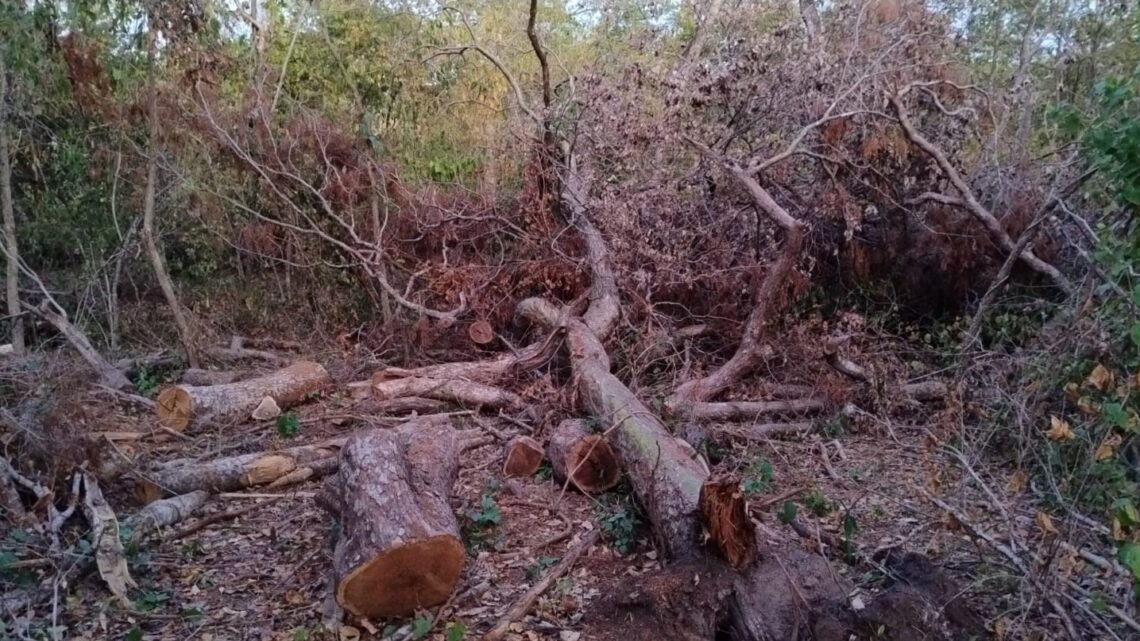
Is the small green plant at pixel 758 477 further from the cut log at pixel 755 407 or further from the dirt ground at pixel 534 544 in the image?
the cut log at pixel 755 407

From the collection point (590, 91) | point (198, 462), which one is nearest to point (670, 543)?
point (198, 462)

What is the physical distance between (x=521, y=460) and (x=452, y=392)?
1262 millimetres

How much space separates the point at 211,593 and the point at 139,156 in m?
5.34

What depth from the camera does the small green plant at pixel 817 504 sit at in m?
4.14

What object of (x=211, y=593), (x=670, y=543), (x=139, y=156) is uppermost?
(x=139, y=156)

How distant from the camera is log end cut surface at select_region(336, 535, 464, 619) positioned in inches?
123

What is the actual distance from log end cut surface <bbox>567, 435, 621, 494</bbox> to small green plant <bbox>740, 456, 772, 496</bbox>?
0.72 m

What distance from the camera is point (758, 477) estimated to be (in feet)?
15.1

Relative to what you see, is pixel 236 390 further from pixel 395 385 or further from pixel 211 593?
pixel 211 593

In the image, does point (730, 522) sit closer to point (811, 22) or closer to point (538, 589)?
point (538, 589)

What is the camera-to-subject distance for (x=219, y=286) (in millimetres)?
8398

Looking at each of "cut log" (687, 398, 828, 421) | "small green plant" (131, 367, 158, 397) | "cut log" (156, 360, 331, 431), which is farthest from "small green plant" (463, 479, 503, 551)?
"small green plant" (131, 367, 158, 397)

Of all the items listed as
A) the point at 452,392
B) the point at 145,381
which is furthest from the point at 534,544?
the point at 145,381

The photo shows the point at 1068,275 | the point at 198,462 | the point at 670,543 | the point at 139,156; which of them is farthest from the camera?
the point at 139,156
